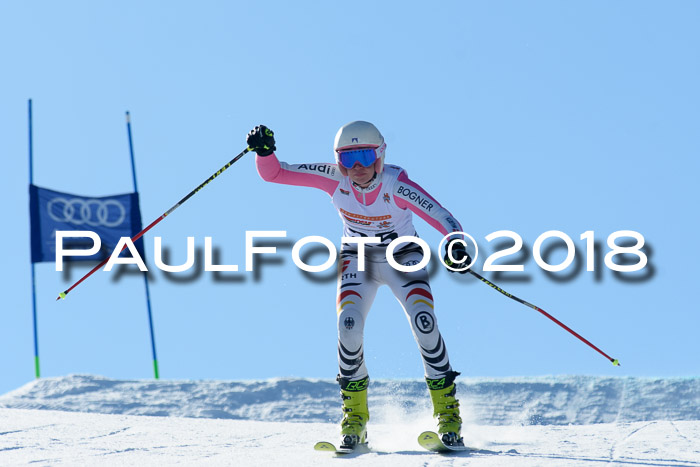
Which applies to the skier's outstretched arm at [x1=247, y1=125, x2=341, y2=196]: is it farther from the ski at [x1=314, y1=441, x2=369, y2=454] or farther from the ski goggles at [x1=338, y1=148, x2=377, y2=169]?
the ski at [x1=314, y1=441, x2=369, y2=454]

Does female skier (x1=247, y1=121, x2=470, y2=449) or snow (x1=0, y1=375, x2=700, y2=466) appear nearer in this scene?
snow (x1=0, y1=375, x2=700, y2=466)

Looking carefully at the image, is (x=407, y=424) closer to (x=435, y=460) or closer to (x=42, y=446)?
(x=435, y=460)

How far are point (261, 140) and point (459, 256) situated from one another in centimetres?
176

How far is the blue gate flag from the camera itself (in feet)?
50.1

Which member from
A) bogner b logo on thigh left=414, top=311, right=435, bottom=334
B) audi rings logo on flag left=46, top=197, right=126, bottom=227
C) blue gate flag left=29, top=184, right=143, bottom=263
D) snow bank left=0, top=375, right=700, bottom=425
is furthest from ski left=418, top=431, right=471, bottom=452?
audi rings logo on flag left=46, top=197, right=126, bottom=227

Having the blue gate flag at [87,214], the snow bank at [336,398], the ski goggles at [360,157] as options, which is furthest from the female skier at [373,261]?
the blue gate flag at [87,214]

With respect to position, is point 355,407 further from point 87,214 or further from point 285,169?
point 87,214

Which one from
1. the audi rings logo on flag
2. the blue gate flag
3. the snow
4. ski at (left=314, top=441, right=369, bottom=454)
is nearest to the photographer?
the snow

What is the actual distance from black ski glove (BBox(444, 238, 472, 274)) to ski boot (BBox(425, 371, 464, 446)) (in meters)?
0.82

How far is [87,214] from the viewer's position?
611 inches

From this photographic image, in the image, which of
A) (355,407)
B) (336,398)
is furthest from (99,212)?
(355,407)

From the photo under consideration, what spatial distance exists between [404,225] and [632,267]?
2445mm

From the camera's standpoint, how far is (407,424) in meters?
7.82

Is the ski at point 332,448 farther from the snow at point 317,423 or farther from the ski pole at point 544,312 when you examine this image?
the ski pole at point 544,312
